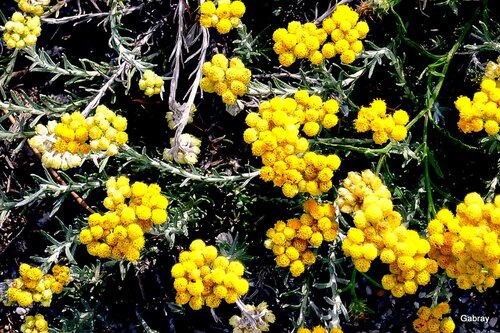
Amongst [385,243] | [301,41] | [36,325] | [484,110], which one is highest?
[301,41]

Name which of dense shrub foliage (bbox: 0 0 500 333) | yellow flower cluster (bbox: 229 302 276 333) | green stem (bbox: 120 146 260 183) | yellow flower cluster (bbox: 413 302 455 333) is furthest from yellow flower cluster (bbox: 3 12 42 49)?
Answer: yellow flower cluster (bbox: 413 302 455 333)

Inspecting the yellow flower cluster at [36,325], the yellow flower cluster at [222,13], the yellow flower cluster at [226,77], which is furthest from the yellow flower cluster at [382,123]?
the yellow flower cluster at [36,325]

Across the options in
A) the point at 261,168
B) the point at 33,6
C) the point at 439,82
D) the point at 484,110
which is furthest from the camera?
the point at 33,6

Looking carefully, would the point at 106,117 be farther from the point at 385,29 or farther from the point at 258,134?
the point at 385,29

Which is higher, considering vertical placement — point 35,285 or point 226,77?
point 226,77

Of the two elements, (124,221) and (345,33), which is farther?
(345,33)

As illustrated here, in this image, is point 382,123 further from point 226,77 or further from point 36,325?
point 36,325

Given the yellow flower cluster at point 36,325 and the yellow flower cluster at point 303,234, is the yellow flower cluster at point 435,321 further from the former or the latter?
the yellow flower cluster at point 36,325

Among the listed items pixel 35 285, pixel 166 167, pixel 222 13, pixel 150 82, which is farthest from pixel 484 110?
pixel 35 285
